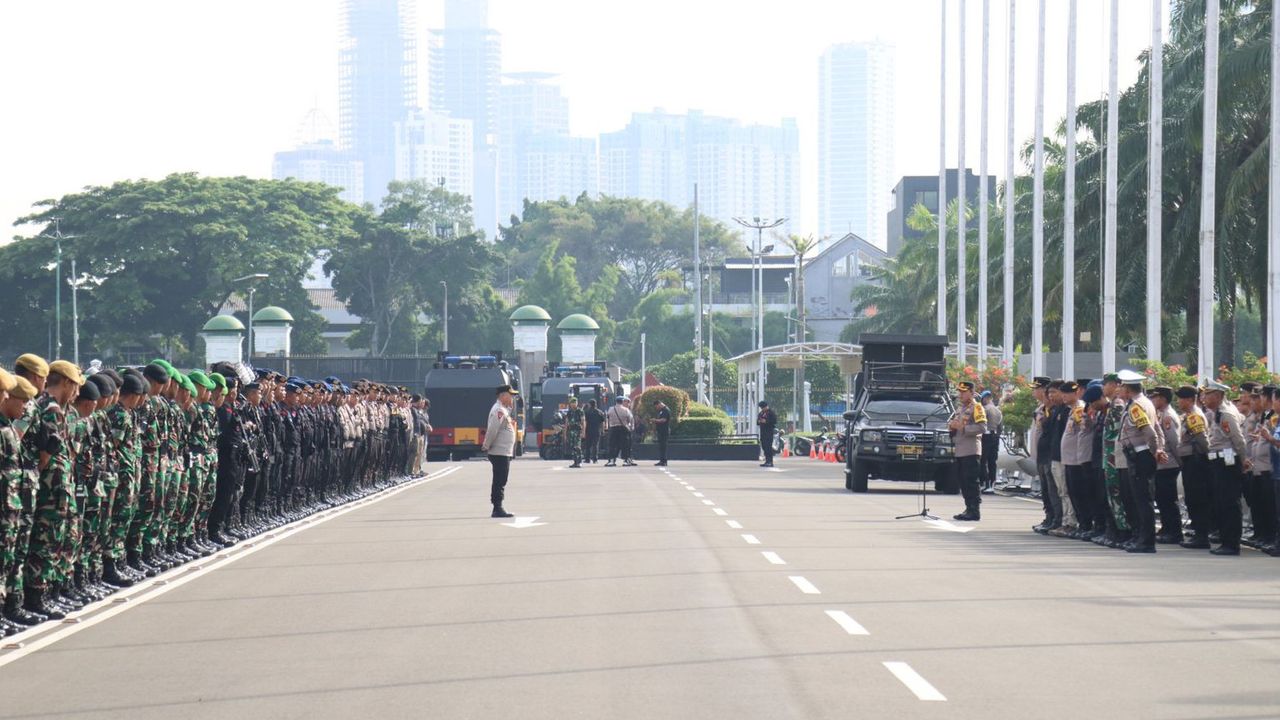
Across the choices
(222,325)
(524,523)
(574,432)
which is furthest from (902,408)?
(222,325)

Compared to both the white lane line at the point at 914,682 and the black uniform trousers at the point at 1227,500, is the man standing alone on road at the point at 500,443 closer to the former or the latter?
the black uniform trousers at the point at 1227,500

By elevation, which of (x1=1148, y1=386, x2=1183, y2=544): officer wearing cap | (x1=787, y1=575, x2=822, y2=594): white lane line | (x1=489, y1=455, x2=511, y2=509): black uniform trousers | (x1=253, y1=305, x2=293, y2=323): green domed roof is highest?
(x1=253, y1=305, x2=293, y2=323): green domed roof

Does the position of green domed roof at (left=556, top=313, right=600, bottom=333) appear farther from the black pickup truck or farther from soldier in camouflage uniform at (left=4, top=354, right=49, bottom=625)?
soldier in camouflage uniform at (left=4, top=354, right=49, bottom=625)

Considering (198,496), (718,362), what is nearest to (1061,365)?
(198,496)

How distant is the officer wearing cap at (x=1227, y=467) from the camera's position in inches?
742

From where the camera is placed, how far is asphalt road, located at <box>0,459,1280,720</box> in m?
9.19

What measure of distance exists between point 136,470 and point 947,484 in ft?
69.7

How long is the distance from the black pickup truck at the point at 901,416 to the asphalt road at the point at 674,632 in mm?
11182

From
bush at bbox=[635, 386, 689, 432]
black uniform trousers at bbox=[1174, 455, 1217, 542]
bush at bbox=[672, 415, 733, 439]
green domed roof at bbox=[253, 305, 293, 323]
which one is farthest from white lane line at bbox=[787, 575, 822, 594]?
green domed roof at bbox=[253, 305, 293, 323]

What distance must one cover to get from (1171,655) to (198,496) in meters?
10.0

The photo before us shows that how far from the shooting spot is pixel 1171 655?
10.8 meters

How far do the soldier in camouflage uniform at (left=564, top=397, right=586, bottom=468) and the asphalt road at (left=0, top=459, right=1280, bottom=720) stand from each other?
25.9 meters

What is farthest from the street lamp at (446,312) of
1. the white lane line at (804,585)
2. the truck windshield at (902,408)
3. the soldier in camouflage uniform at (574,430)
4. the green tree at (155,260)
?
the white lane line at (804,585)

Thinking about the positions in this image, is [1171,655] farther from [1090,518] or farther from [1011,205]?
[1011,205]
